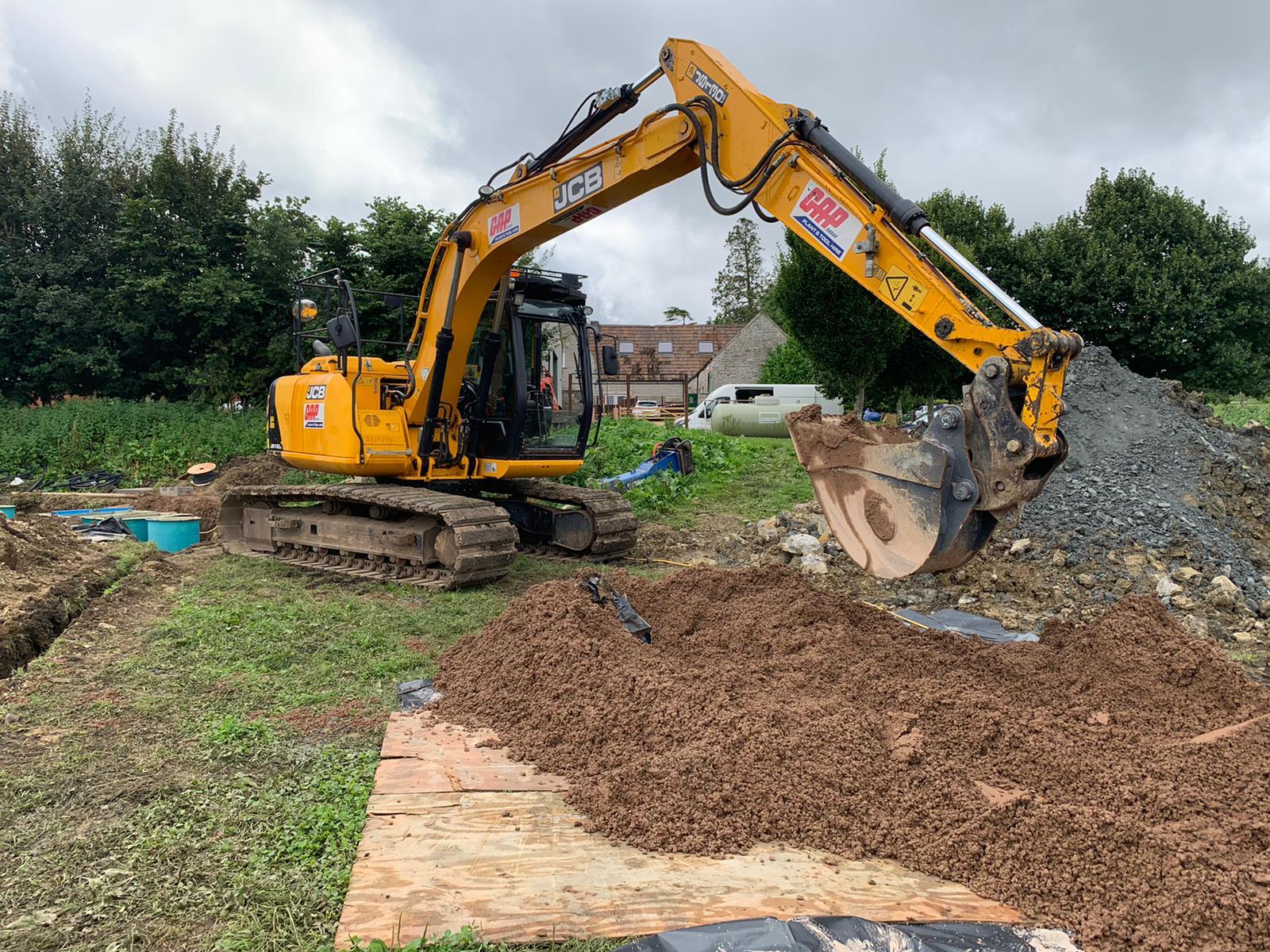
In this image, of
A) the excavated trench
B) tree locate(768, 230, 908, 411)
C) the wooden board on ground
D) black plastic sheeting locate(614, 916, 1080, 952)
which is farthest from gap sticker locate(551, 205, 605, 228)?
tree locate(768, 230, 908, 411)

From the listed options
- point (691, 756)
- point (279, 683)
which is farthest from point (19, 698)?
point (691, 756)

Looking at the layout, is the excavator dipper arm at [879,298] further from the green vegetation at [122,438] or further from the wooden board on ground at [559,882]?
the green vegetation at [122,438]

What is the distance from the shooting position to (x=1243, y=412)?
928 inches

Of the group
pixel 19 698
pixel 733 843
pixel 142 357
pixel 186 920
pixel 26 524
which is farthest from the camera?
pixel 142 357

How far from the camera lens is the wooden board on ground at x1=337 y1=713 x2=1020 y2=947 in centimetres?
259

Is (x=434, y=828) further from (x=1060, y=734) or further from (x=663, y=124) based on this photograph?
(x=663, y=124)

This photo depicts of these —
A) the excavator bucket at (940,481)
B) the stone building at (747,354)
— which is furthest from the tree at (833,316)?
the stone building at (747,354)

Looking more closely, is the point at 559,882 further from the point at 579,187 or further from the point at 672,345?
the point at 672,345

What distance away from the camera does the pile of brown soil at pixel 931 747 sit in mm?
2695

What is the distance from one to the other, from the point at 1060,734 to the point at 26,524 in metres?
9.87

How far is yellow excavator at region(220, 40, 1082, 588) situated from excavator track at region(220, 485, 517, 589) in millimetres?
25

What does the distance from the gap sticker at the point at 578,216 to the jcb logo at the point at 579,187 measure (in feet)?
0.22

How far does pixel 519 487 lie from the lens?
939 cm

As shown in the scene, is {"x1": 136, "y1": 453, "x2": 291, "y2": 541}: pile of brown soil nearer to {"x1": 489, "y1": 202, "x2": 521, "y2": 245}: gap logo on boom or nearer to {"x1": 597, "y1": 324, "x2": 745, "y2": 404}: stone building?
{"x1": 489, "y1": 202, "x2": 521, "y2": 245}: gap logo on boom
